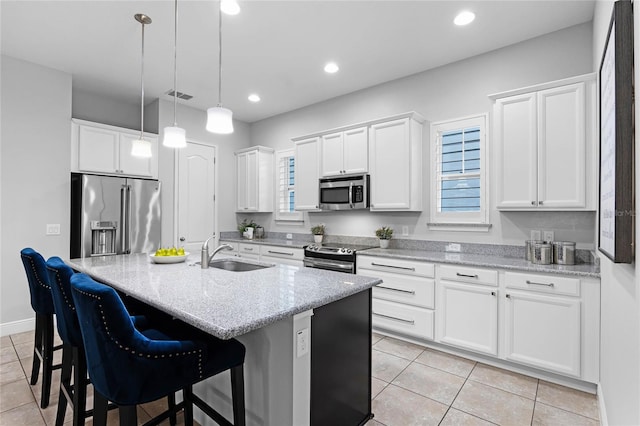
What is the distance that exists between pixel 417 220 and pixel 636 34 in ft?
8.83

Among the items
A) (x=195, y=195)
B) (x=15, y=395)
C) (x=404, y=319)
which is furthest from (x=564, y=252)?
(x=195, y=195)

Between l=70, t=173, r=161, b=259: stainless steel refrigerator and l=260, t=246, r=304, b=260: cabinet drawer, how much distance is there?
148cm

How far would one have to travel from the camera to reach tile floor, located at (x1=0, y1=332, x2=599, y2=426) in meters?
2.06

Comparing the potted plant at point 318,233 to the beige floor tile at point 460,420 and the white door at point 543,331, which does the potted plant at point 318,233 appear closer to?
the white door at point 543,331

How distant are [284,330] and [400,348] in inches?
82.8

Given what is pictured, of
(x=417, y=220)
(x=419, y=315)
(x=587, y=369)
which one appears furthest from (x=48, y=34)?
(x=587, y=369)

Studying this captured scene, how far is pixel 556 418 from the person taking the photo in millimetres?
2066

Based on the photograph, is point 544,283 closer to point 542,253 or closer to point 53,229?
point 542,253

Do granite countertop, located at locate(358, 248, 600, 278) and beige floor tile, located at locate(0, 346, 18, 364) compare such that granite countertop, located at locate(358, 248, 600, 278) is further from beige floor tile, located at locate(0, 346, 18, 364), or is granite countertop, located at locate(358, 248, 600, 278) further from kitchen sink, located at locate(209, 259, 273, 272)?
beige floor tile, located at locate(0, 346, 18, 364)

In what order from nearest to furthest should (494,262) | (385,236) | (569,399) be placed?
(569,399) < (494,262) < (385,236)

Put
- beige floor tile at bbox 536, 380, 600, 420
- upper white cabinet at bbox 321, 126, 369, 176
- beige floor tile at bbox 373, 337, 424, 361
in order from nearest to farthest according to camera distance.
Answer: beige floor tile at bbox 536, 380, 600, 420 → beige floor tile at bbox 373, 337, 424, 361 → upper white cabinet at bbox 321, 126, 369, 176

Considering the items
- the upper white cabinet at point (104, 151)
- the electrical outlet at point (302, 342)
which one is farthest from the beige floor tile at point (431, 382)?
the upper white cabinet at point (104, 151)

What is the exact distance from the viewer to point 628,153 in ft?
4.09

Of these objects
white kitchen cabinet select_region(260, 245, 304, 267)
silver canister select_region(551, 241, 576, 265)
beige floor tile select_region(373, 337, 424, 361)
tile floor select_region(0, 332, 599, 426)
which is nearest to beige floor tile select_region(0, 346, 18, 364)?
tile floor select_region(0, 332, 599, 426)
